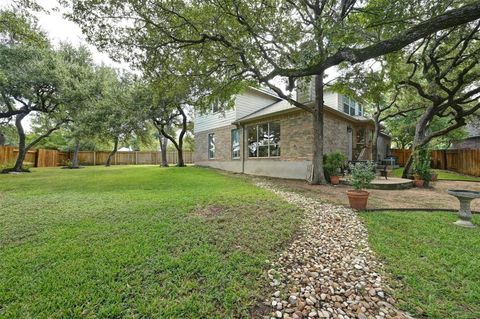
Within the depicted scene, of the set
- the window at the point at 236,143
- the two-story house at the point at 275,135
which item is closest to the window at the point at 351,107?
the two-story house at the point at 275,135

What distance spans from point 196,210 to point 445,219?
17.8 feet

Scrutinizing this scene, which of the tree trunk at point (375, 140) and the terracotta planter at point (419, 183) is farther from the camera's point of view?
the tree trunk at point (375, 140)

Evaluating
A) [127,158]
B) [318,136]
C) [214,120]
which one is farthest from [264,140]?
[127,158]

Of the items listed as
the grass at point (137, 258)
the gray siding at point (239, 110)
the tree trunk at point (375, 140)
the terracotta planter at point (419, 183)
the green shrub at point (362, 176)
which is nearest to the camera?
the grass at point (137, 258)

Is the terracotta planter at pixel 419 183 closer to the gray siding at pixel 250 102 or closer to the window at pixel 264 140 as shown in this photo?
the window at pixel 264 140

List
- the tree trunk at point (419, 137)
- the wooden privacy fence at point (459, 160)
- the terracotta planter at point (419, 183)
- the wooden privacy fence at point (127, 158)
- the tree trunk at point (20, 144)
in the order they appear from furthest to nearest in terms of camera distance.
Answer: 1. the wooden privacy fence at point (127, 158)
2. the wooden privacy fence at point (459, 160)
3. the tree trunk at point (20, 144)
4. the tree trunk at point (419, 137)
5. the terracotta planter at point (419, 183)

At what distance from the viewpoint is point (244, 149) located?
42.4ft

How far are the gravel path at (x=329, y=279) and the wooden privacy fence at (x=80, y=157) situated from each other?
19641mm

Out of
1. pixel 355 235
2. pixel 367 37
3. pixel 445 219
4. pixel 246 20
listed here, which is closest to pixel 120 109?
pixel 246 20

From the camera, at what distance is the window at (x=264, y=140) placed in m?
11.4

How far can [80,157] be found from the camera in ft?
79.3

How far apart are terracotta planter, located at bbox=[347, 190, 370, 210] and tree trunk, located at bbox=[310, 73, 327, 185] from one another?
3778mm

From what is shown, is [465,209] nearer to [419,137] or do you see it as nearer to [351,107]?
[419,137]

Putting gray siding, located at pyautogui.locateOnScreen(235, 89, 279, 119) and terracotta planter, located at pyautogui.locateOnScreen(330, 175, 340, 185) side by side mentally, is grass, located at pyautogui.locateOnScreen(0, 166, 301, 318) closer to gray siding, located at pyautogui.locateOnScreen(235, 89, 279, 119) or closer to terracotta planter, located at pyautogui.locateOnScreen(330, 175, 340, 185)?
terracotta planter, located at pyautogui.locateOnScreen(330, 175, 340, 185)
